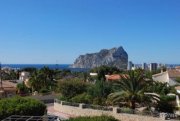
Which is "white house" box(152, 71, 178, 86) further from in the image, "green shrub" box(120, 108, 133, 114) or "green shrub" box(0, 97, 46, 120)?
"green shrub" box(0, 97, 46, 120)

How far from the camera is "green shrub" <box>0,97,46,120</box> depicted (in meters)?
32.0

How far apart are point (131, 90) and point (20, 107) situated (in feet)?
39.7

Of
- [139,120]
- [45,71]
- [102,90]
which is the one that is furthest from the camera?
[45,71]

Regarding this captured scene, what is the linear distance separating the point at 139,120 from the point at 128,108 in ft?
7.61

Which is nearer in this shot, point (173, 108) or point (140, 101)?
point (140, 101)

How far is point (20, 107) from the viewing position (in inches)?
1308

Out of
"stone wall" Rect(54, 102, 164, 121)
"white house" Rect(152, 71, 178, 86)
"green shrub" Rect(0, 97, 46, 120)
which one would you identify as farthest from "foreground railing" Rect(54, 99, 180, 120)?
"white house" Rect(152, 71, 178, 86)

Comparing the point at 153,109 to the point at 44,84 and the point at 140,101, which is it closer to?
the point at 140,101

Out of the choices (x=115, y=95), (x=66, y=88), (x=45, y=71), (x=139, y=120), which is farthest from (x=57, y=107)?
(x=45, y=71)

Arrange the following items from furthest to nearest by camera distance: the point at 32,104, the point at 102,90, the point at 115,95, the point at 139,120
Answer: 1. the point at 102,90
2. the point at 115,95
3. the point at 139,120
4. the point at 32,104

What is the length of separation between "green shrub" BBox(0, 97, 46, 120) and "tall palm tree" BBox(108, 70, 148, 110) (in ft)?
27.4

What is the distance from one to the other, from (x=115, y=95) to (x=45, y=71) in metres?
50.9

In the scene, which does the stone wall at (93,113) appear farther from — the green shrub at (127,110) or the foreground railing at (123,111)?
the green shrub at (127,110)

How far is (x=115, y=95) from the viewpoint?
1603 inches
